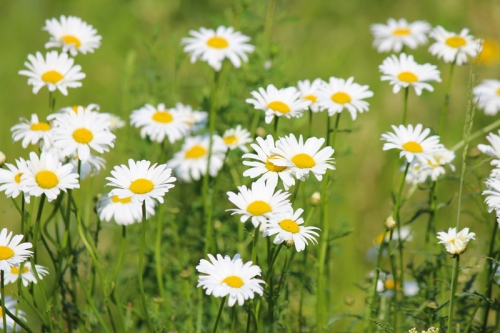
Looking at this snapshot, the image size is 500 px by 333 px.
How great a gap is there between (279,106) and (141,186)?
24.9 inches

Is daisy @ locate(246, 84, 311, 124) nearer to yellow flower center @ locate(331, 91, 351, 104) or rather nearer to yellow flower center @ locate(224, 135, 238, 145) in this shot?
yellow flower center @ locate(331, 91, 351, 104)

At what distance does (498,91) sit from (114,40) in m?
3.37

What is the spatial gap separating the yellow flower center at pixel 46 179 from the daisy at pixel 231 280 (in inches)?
22.4

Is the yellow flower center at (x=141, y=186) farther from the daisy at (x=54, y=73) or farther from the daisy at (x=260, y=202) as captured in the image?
the daisy at (x=54, y=73)

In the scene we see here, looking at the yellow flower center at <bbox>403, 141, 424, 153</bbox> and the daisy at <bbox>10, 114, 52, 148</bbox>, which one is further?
the daisy at <bbox>10, 114, 52, 148</bbox>

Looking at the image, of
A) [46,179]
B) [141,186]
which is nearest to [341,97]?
[141,186]

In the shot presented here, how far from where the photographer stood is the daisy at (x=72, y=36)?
8.32 feet

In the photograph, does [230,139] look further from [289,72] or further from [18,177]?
[18,177]

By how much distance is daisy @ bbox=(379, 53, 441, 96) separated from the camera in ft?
7.87

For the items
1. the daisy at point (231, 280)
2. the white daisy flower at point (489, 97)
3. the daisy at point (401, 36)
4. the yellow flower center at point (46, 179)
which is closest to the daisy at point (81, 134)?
the yellow flower center at point (46, 179)

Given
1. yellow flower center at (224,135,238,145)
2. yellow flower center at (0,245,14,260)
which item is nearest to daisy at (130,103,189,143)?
yellow flower center at (224,135,238,145)

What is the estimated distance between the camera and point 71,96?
4676 mm

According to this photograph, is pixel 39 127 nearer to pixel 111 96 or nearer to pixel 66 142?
pixel 66 142

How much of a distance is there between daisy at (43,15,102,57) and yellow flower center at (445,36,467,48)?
1556 millimetres
